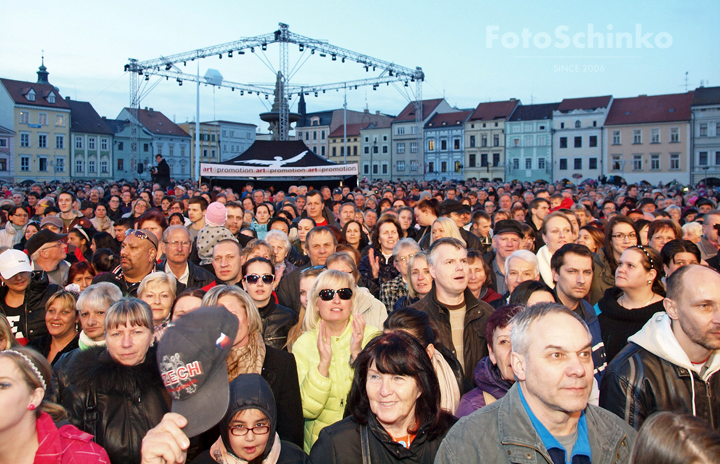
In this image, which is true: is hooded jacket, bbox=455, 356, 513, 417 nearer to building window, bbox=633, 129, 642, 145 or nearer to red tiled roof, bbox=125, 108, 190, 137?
building window, bbox=633, 129, 642, 145

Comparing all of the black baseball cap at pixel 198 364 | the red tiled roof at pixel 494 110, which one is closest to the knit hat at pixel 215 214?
the black baseball cap at pixel 198 364

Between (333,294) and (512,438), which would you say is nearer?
(512,438)

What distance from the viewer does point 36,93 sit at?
62156mm

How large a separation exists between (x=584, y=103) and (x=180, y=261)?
2654 inches

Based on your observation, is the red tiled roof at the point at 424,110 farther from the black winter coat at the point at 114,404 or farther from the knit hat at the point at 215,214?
the black winter coat at the point at 114,404

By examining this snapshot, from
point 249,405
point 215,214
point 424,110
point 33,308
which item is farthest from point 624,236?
point 424,110

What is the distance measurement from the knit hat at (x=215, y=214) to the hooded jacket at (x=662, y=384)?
16.7 feet

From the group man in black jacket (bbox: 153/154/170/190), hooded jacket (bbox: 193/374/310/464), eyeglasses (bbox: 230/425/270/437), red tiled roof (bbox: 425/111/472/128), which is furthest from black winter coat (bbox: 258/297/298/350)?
red tiled roof (bbox: 425/111/472/128)

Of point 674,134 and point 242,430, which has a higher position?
point 674,134

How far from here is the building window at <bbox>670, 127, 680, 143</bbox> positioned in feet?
193

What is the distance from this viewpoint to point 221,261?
5098 millimetres

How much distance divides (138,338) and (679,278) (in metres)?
3.13

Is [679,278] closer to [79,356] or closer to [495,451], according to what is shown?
[495,451]

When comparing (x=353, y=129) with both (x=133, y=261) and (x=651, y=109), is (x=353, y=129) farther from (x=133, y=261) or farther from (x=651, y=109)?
(x=133, y=261)
